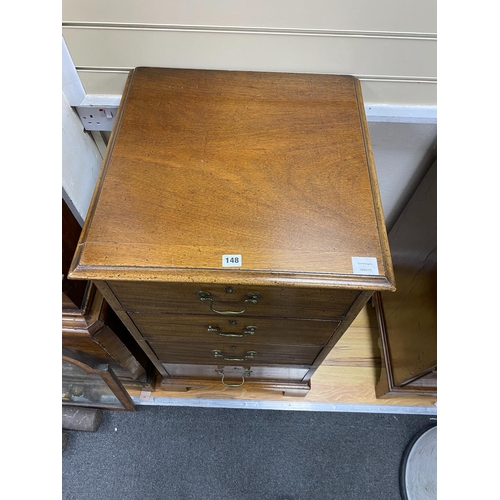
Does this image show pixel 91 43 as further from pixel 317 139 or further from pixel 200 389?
pixel 200 389

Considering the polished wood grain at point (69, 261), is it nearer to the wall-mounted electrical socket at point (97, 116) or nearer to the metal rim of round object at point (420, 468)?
the wall-mounted electrical socket at point (97, 116)

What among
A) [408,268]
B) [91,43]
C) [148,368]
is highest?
[91,43]

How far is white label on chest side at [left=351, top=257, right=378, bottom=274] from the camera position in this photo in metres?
0.52

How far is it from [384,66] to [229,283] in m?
0.56

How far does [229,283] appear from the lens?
510 mm

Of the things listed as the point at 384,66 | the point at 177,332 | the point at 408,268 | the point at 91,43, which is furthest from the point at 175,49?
the point at 408,268

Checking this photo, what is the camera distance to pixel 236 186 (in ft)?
1.91

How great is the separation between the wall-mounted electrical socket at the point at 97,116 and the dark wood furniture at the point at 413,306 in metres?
0.80

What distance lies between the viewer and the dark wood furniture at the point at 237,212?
0.52 meters

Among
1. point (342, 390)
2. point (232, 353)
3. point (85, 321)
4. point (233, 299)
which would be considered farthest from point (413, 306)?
point (85, 321)

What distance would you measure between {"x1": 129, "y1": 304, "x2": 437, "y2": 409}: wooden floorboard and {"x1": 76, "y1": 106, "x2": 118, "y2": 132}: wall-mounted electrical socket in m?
0.80

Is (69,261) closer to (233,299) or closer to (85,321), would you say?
(85,321)

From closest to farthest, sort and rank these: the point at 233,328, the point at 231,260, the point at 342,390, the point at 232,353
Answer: the point at 231,260 < the point at 233,328 < the point at 232,353 < the point at 342,390

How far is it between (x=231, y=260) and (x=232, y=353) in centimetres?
43
